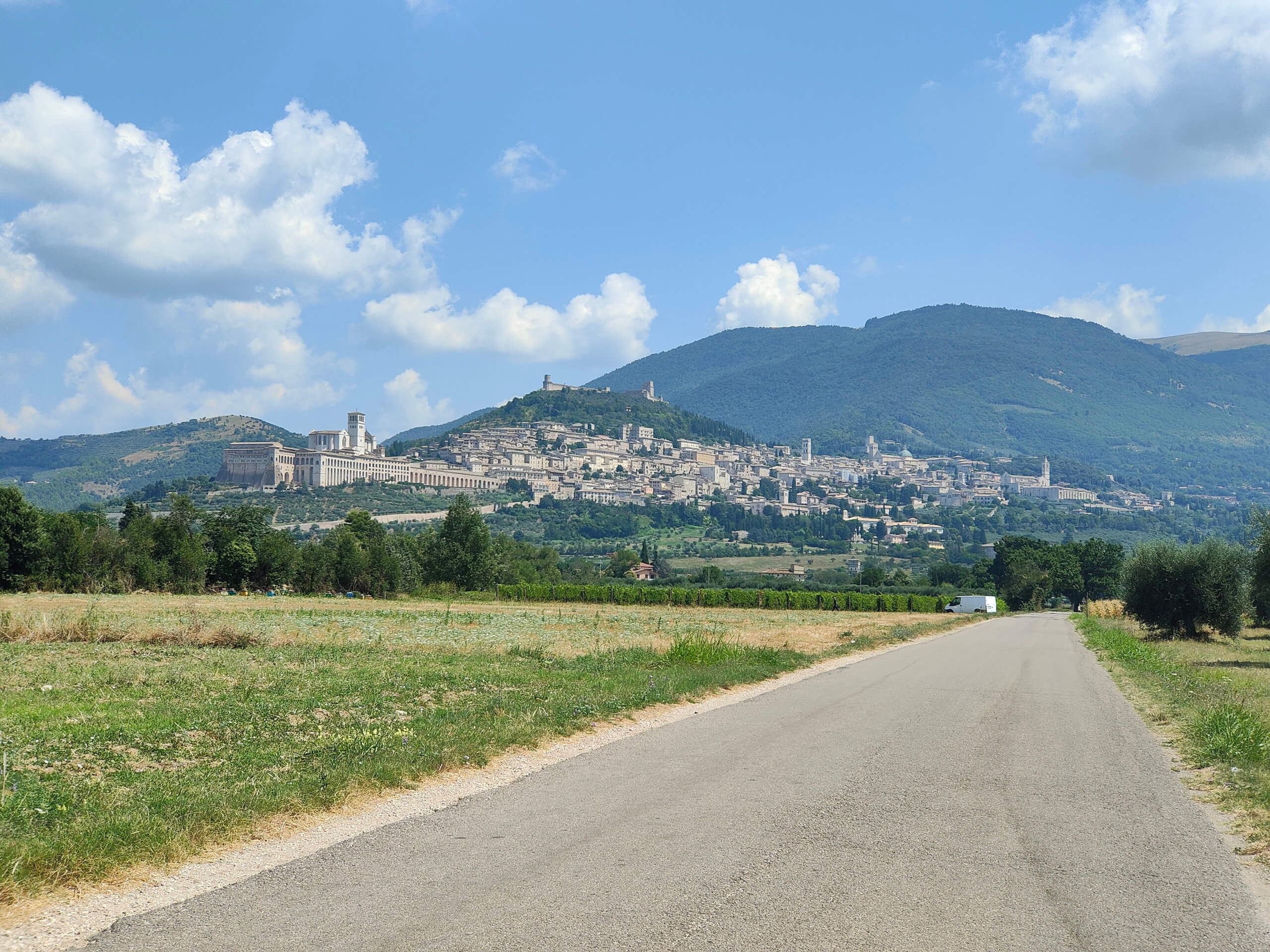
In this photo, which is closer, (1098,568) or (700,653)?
(700,653)

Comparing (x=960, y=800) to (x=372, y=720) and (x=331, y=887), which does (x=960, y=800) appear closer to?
(x=331, y=887)

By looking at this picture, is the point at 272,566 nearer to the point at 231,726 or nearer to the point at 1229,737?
the point at 231,726

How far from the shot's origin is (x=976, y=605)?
97812mm

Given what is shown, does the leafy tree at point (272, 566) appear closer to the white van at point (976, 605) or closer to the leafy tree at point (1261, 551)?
the white van at point (976, 605)

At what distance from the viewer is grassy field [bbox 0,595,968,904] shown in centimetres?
803

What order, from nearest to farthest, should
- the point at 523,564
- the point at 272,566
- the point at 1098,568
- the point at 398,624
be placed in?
the point at 398,624
the point at 272,566
the point at 523,564
the point at 1098,568

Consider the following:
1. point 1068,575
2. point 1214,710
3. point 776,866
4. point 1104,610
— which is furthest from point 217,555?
point 1068,575

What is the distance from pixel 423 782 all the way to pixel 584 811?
2.26 metres

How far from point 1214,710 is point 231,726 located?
622 inches

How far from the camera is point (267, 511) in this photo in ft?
317

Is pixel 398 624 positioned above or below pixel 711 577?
above

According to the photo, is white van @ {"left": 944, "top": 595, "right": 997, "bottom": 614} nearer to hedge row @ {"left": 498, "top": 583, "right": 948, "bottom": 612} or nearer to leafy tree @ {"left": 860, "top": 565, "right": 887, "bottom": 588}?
hedge row @ {"left": 498, "top": 583, "right": 948, "bottom": 612}

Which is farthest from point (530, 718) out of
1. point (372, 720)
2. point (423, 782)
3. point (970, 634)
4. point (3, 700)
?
point (970, 634)

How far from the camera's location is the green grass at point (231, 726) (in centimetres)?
781
